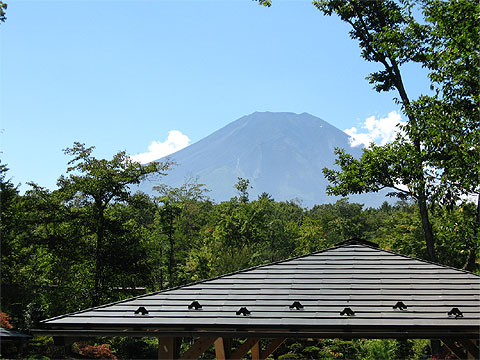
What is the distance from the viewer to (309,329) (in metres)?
5.66

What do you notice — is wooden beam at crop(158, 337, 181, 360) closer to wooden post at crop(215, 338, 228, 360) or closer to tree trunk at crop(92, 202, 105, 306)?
wooden post at crop(215, 338, 228, 360)

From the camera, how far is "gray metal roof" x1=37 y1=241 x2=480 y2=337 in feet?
18.7

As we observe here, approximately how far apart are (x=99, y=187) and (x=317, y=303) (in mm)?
18189

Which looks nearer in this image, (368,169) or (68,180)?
(368,169)

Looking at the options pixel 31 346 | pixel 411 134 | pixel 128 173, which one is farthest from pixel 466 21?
pixel 31 346

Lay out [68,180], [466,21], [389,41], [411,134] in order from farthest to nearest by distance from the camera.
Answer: [68,180] < [389,41] < [411,134] < [466,21]

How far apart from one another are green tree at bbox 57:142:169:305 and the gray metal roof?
53.5 feet

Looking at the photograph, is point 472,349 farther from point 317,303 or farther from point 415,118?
point 415,118

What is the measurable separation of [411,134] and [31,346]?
1867cm

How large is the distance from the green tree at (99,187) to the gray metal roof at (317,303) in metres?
16.3

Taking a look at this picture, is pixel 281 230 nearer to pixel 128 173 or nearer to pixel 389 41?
pixel 128 173

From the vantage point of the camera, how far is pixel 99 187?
22672 mm

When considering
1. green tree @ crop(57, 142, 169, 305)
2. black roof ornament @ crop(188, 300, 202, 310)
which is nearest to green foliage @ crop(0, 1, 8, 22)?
green tree @ crop(57, 142, 169, 305)

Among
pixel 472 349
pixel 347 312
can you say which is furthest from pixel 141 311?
pixel 472 349
